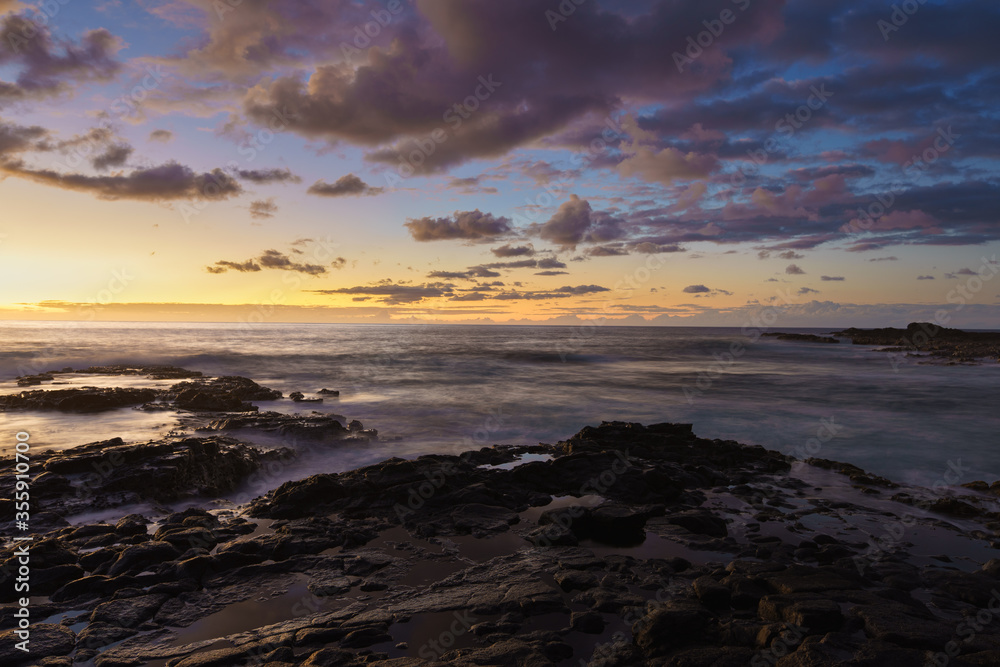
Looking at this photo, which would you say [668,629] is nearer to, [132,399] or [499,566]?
[499,566]

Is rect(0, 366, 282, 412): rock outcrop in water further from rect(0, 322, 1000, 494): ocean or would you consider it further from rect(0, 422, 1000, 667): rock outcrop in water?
rect(0, 422, 1000, 667): rock outcrop in water

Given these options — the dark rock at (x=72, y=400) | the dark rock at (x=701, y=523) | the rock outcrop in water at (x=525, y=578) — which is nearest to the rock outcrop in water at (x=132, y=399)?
the dark rock at (x=72, y=400)

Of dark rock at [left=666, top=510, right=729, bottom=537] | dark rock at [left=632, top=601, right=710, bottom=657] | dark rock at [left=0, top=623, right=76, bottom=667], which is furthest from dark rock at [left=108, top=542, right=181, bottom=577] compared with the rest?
dark rock at [left=666, top=510, right=729, bottom=537]

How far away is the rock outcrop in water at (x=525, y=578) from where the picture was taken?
6062 millimetres

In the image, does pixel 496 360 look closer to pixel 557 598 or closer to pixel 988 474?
pixel 988 474

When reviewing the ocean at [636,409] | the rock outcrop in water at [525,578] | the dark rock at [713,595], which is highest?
the dark rock at [713,595]

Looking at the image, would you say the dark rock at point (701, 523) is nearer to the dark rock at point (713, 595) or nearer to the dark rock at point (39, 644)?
the dark rock at point (713, 595)

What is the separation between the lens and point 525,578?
7949 mm

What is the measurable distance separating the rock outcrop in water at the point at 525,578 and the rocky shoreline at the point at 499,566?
4 centimetres

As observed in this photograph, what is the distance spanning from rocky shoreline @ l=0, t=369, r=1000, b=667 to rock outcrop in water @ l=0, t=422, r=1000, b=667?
0.04 metres

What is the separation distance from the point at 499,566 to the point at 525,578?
0.68 meters

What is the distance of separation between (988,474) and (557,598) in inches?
657

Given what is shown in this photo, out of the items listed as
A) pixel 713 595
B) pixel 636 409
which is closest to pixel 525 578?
pixel 713 595

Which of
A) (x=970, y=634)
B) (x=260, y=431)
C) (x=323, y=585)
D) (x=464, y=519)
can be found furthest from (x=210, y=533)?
(x=970, y=634)
